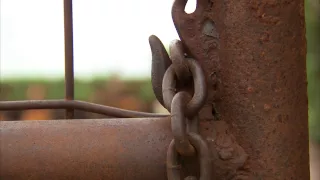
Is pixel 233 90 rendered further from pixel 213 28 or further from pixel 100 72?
pixel 100 72

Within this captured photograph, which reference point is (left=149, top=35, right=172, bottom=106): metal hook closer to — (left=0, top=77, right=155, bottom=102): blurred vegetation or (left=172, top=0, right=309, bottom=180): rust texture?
(left=172, top=0, right=309, bottom=180): rust texture

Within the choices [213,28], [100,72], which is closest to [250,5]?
[213,28]

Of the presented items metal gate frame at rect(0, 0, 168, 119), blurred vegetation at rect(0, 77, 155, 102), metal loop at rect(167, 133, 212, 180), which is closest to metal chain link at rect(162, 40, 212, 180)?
metal loop at rect(167, 133, 212, 180)

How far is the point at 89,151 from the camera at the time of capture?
0.82m

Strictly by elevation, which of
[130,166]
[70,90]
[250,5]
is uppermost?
[250,5]

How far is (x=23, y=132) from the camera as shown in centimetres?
84

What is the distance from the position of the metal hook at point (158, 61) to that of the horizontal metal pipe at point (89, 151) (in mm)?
55

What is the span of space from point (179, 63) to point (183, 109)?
0.24 feet

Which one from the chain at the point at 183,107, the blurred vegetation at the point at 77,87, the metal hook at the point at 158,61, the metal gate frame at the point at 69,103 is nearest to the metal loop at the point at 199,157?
the chain at the point at 183,107

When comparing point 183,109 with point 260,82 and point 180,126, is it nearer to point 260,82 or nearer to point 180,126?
point 180,126

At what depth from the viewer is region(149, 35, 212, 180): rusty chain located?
0.75 meters

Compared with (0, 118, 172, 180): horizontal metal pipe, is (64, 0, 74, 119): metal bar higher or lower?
higher

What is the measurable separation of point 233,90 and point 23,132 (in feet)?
0.95

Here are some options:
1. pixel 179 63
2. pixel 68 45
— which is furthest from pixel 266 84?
pixel 68 45
